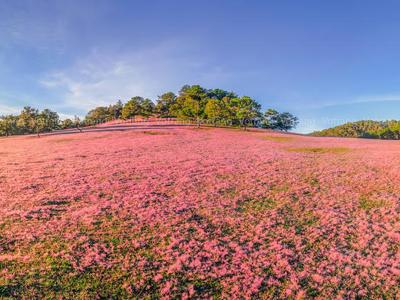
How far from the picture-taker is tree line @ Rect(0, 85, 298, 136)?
9788cm

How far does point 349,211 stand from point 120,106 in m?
169

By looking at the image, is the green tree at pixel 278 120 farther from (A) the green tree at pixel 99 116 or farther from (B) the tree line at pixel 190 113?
(A) the green tree at pixel 99 116

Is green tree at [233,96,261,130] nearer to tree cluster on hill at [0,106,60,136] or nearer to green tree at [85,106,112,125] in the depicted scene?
tree cluster on hill at [0,106,60,136]

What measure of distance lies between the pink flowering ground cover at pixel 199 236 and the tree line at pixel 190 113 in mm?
71334

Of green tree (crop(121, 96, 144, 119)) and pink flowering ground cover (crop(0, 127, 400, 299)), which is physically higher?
green tree (crop(121, 96, 144, 119))

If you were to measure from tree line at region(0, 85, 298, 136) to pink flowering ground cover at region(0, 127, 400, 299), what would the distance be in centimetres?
7133

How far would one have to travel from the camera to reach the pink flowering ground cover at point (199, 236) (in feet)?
29.2

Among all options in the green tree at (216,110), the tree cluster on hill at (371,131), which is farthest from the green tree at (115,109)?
A: the tree cluster on hill at (371,131)

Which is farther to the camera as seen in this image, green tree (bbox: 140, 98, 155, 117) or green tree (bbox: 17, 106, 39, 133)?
green tree (bbox: 140, 98, 155, 117)

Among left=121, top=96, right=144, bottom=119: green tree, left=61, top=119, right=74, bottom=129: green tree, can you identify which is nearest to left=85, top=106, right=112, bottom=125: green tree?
left=61, top=119, right=74, bottom=129: green tree

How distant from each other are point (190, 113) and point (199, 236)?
10410 cm

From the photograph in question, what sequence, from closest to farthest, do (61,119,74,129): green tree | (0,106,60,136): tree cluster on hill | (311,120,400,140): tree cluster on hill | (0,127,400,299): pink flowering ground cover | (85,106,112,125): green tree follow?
(0,127,400,299): pink flowering ground cover → (0,106,60,136): tree cluster on hill → (61,119,74,129): green tree → (311,120,400,140): tree cluster on hill → (85,106,112,125): green tree

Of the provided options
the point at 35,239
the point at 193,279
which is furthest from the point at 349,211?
the point at 35,239

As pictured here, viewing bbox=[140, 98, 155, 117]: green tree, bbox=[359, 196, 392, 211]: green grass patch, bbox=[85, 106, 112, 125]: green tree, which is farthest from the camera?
bbox=[85, 106, 112, 125]: green tree
